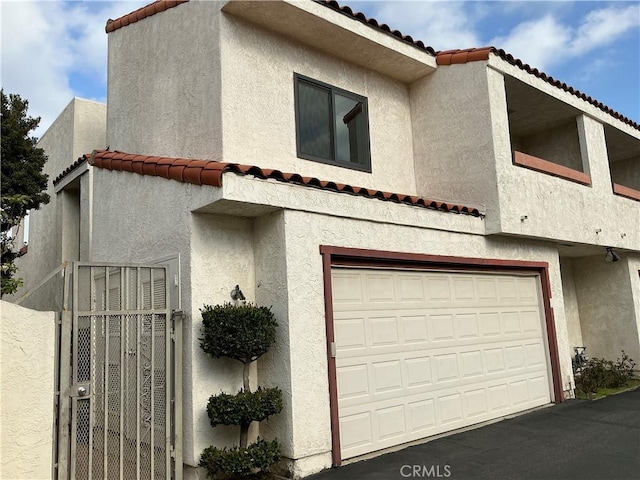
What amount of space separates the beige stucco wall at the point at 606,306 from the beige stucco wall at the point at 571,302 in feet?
0.31

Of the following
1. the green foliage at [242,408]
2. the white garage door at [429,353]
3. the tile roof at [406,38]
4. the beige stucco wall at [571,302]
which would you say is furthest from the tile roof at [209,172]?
the beige stucco wall at [571,302]

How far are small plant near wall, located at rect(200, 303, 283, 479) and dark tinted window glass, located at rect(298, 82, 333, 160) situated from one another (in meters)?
3.30

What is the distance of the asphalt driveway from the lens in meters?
5.80

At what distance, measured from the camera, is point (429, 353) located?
301 inches

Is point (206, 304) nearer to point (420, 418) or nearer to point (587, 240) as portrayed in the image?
point (420, 418)

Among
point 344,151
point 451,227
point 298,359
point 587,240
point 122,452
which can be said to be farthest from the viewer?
point 587,240

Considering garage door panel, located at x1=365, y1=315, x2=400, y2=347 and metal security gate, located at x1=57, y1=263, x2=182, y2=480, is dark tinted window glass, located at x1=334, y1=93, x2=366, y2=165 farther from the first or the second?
metal security gate, located at x1=57, y1=263, x2=182, y2=480

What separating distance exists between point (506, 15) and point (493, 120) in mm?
2182

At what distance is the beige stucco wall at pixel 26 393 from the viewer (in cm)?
442

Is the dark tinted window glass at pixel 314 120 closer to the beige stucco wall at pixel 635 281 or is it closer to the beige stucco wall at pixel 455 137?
the beige stucco wall at pixel 455 137

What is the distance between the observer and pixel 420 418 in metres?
7.31

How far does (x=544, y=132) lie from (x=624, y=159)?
417 centimetres

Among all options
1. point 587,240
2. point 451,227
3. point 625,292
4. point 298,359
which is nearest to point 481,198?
point 451,227

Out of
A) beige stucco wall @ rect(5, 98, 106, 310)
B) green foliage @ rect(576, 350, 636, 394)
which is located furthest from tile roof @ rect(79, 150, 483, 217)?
green foliage @ rect(576, 350, 636, 394)
